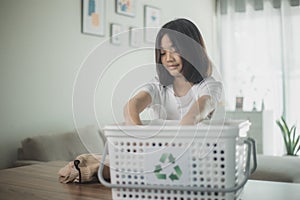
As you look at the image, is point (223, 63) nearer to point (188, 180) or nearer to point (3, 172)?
point (3, 172)

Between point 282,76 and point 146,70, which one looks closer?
point 146,70

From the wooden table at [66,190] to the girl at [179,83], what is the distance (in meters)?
0.24

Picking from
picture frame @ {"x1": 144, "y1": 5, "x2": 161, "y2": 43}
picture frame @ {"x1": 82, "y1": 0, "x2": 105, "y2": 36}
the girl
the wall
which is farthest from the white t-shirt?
picture frame @ {"x1": 144, "y1": 5, "x2": 161, "y2": 43}

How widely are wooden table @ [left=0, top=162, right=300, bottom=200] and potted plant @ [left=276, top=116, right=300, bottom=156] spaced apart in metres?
3.95

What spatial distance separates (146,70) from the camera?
901mm

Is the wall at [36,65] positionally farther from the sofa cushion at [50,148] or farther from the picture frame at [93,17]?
the sofa cushion at [50,148]

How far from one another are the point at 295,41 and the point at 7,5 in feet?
12.3

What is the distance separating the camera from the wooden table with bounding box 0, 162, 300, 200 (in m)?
0.95

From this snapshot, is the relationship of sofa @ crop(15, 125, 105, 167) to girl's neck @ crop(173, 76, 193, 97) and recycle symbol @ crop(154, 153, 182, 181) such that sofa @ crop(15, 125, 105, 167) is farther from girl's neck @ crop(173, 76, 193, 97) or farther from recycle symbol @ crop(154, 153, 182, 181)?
recycle symbol @ crop(154, 153, 182, 181)

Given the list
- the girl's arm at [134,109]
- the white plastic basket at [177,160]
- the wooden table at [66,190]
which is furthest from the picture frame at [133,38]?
the wooden table at [66,190]

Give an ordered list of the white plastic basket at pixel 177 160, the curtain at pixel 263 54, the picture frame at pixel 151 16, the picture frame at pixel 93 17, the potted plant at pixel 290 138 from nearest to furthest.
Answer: the white plastic basket at pixel 177 160, the picture frame at pixel 93 17, the picture frame at pixel 151 16, the potted plant at pixel 290 138, the curtain at pixel 263 54

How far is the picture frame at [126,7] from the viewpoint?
3904 mm

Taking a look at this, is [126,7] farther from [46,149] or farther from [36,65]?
[46,149]

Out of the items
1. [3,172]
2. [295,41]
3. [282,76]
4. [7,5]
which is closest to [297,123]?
[282,76]
